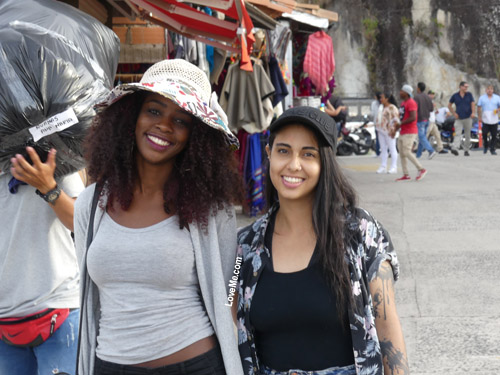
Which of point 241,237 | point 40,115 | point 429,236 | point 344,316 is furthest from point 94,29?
point 429,236

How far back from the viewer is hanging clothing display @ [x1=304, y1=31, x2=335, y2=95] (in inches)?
408

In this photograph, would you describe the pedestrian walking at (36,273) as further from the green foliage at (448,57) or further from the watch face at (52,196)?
the green foliage at (448,57)

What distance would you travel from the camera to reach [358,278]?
7.04ft

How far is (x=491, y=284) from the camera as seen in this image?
6.07m

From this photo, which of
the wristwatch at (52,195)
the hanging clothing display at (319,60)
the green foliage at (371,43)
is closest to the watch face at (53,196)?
the wristwatch at (52,195)

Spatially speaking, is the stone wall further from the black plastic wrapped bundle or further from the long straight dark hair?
the long straight dark hair

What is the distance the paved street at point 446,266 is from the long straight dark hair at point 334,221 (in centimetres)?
28

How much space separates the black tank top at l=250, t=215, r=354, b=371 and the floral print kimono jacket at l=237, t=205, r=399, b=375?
0.19 ft

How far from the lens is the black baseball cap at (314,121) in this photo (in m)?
2.22

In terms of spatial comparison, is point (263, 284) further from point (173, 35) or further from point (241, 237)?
point (173, 35)

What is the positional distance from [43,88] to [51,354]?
1.08 m

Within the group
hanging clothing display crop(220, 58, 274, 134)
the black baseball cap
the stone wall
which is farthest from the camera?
the stone wall

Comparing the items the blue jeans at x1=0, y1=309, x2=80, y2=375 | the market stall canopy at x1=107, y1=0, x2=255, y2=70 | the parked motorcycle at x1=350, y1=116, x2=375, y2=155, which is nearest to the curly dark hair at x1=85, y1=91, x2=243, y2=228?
the blue jeans at x1=0, y1=309, x2=80, y2=375

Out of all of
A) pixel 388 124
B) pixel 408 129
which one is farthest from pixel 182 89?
pixel 388 124
